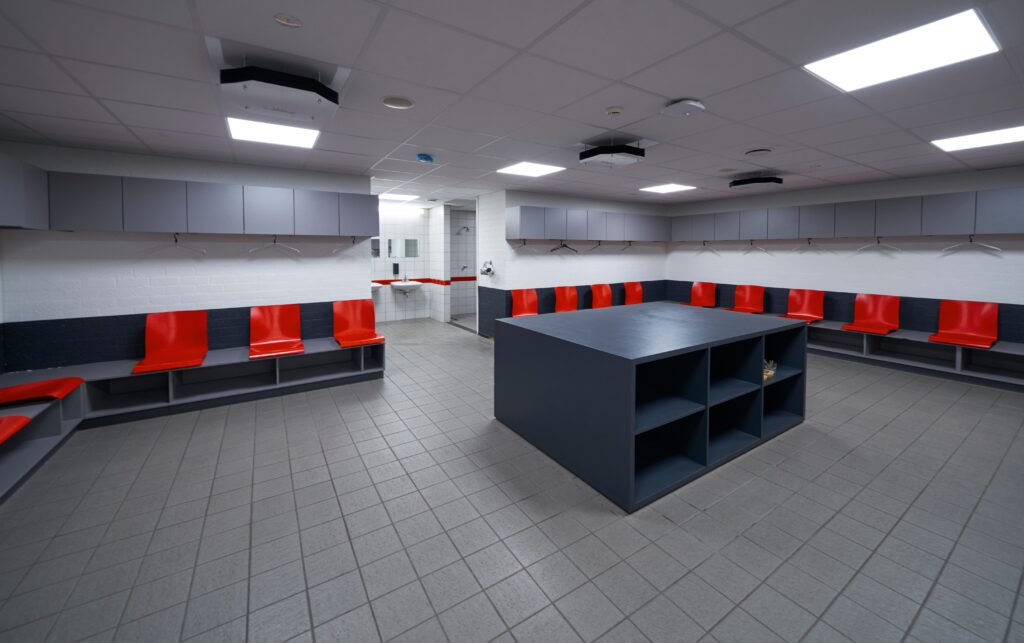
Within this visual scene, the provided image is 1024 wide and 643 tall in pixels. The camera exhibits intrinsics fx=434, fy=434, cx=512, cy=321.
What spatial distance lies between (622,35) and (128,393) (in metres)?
5.59

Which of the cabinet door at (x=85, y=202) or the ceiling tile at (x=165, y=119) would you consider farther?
the cabinet door at (x=85, y=202)

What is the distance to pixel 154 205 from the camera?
4.34 meters

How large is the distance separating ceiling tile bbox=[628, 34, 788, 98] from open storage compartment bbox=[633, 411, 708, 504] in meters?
2.21

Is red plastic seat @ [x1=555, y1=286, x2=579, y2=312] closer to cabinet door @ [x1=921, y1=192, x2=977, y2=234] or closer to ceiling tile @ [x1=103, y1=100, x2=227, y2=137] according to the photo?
cabinet door @ [x1=921, y1=192, x2=977, y2=234]

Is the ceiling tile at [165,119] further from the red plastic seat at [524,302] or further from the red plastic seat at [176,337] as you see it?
the red plastic seat at [524,302]

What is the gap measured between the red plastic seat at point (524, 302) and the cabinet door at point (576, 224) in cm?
118

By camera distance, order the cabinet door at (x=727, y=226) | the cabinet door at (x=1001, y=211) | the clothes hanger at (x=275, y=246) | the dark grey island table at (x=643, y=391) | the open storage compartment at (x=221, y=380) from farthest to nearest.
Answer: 1. the cabinet door at (x=727, y=226)
2. the clothes hanger at (x=275, y=246)
3. the cabinet door at (x=1001, y=211)
4. the open storage compartment at (x=221, y=380)
5. the dark grey island table at (x=643, y=391)

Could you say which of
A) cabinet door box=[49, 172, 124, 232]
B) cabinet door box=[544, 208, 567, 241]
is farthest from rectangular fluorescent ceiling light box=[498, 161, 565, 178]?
cabinet door box=[49, 172, 124, 232]

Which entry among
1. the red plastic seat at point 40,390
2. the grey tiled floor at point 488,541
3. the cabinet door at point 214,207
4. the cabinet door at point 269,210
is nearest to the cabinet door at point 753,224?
the grey tiled floor at point 488,541

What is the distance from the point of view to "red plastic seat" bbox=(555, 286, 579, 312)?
795cm

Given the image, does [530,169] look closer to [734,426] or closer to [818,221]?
[734,426]

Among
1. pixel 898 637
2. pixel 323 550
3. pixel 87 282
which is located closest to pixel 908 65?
pixel 898 637

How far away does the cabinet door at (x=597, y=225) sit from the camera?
25.8 ft

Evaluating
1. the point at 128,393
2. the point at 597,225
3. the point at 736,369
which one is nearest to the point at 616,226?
the point at 597,225
